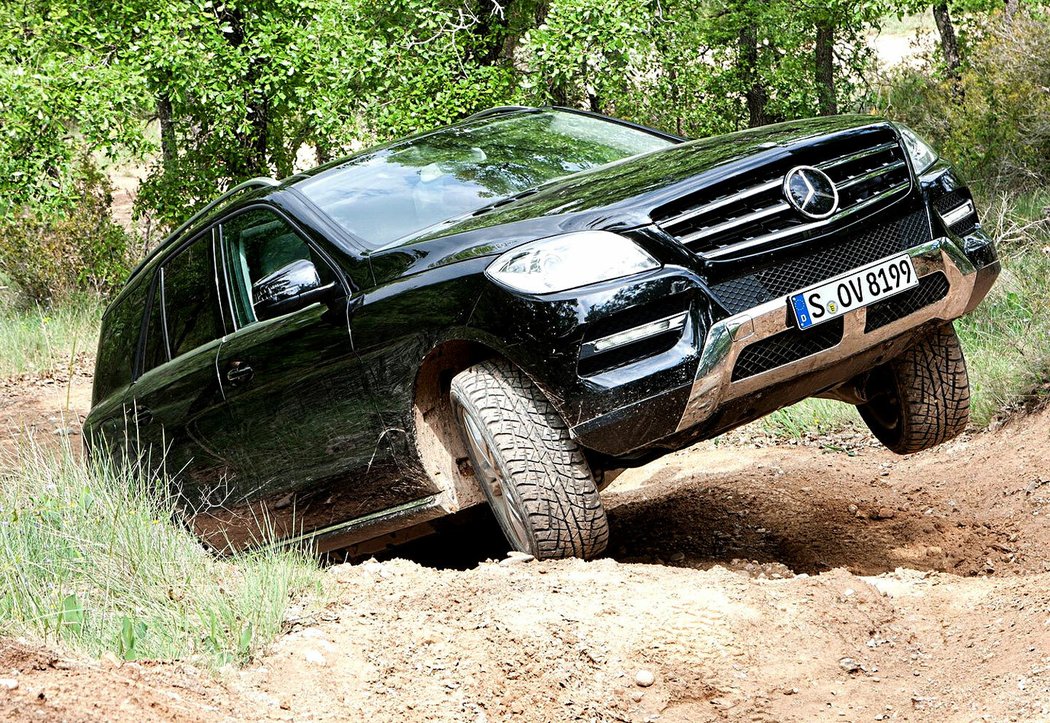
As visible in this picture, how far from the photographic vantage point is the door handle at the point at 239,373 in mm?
4824

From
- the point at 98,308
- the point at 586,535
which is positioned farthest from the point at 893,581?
the point at 98,308

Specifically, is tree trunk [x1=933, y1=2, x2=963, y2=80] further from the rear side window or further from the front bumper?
the rear side window

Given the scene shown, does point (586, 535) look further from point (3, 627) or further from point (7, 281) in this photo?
point (7, 281)

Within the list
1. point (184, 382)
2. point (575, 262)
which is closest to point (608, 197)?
point (575, 262)

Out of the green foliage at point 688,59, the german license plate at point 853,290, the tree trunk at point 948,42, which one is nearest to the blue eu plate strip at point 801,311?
the german license plate at point 853,290

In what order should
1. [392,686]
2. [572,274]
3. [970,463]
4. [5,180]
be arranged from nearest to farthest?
[392,686], [572,274], [970,463], [5,180]

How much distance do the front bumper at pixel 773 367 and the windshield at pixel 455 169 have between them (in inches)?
50.2

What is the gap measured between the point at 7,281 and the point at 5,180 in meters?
3.79

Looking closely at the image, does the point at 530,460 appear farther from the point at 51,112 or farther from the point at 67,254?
the point at 67,254

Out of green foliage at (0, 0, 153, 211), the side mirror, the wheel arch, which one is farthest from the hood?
green foliage at (0, 0, 153, 211)

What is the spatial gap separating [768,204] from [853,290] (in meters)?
0.41

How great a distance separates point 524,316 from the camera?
3.76 meters

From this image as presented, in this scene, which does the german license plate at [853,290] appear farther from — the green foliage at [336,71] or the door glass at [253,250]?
the green foliage at [336,71]

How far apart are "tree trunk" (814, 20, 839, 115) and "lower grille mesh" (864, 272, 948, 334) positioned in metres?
9.02
